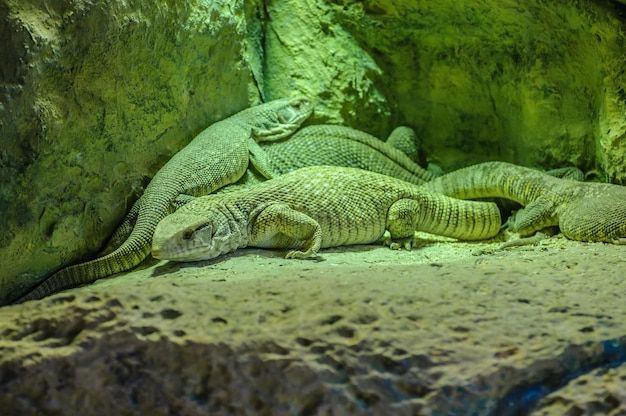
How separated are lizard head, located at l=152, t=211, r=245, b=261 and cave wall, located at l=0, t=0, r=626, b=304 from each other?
0.94 m

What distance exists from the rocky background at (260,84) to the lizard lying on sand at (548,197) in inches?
21.8

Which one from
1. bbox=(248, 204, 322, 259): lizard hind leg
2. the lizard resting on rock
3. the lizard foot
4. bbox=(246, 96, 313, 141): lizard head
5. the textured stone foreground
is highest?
bbox=(246, 96, 313, 141): lizard head

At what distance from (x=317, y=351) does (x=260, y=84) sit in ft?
18.2

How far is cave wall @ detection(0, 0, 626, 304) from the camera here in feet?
16.5

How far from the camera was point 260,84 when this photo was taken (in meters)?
7.97

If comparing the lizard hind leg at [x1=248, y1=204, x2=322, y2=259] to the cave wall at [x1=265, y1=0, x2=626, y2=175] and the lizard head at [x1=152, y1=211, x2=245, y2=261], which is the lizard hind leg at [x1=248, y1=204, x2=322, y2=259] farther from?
the cave wall at [x1=265, y1=0, x2=626, y2=175]

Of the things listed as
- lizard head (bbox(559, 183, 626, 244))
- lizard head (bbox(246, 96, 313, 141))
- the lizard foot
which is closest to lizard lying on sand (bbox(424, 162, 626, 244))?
lizard head (bbox(559, 183, 626, 244))

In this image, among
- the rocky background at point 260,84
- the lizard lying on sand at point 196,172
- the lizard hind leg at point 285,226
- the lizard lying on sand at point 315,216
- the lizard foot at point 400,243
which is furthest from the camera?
the lizard foot at point 400,243

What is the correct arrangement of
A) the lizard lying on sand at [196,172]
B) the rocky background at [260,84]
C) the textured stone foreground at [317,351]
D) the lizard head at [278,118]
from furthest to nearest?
the lizard head at [278,118] → the lizard lying on sand at [196,172] → the rocky background at [260,84] → the textured stone foreground at [317,351]

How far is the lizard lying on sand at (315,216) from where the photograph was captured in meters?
5.35

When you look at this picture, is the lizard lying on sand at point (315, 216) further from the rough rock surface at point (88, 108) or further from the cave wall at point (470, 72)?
the cave wall at point (470, 72)

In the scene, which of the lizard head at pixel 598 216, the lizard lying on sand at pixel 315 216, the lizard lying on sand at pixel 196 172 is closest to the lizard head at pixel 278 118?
the lizard lying on sand at pixel 196 172

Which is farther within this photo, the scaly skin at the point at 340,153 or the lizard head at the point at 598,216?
the scaly skin at the point at 340,153

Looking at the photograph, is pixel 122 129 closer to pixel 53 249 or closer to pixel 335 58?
pixel 53 249
